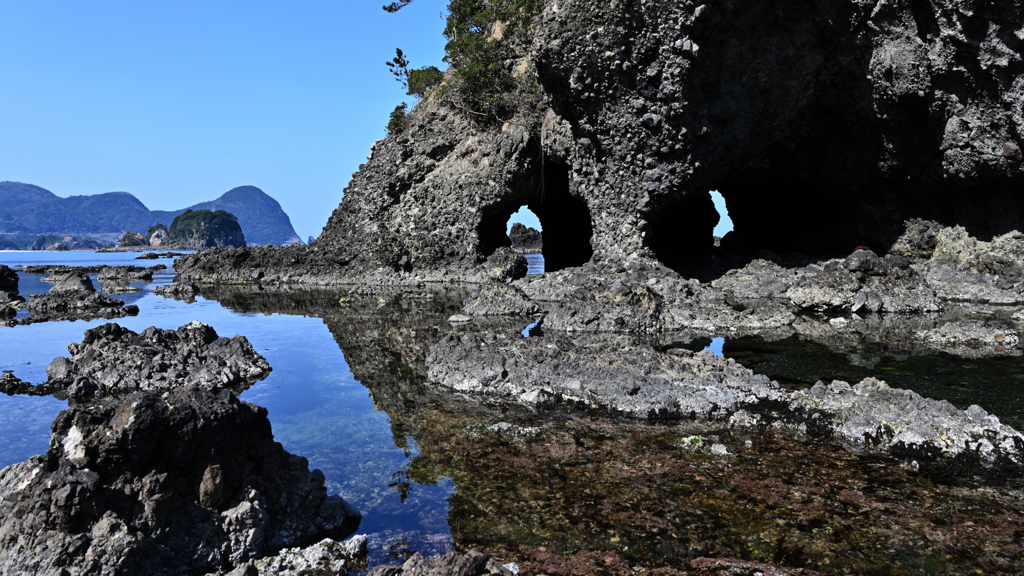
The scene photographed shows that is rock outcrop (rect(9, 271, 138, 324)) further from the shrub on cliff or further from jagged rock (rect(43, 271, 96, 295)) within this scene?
the shrub on cliff

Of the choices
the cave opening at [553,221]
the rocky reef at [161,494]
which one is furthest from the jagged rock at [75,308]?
the rocky reef at [161,494]

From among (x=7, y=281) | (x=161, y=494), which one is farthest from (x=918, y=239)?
(x=7, y=281)

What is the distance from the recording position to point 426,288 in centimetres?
2984

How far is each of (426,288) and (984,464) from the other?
989 inches

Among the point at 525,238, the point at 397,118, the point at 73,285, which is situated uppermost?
the point at 397,118

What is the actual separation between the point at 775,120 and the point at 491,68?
14574 millimetres

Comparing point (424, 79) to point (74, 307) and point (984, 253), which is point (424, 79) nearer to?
point (74, 307)

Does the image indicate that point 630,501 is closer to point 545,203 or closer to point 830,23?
point 830,23

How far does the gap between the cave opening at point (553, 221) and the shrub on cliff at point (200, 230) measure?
167420mm

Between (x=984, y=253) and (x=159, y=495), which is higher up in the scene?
(x=984, y=253)

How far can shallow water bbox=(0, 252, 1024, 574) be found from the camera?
4988 millimetres

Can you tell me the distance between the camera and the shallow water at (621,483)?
499 centimetres

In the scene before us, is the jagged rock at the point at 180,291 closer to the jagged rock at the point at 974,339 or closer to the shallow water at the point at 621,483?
the shallow water at the point at 621,483

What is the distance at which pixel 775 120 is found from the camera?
22.7m
